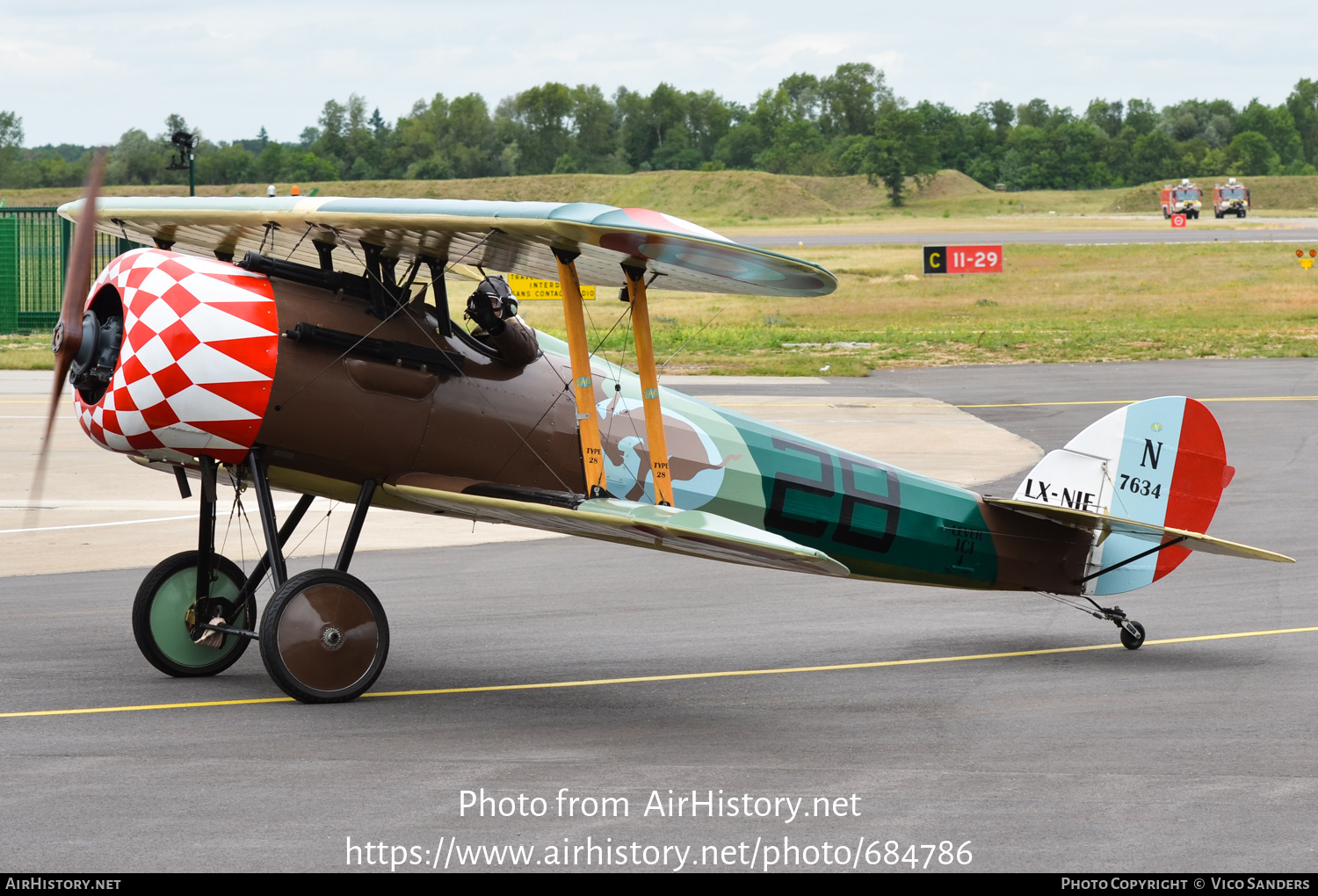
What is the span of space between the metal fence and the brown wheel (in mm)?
28387

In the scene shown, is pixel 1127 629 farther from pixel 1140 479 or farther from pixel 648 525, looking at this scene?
pixel 648 525

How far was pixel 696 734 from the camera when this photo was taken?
7953 mm

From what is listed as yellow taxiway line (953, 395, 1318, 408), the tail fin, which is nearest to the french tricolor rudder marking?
the tail fin

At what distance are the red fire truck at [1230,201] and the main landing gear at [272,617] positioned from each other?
9377 centimetres

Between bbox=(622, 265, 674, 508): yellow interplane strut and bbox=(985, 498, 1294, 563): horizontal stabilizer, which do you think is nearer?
bbox=(622, 265, 674, 508): yellow interplane strut

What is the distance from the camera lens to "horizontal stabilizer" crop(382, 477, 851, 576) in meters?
7.22

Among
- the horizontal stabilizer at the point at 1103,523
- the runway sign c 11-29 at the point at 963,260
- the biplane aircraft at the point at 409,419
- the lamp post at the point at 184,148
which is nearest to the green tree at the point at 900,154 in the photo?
the runway sign c 11-29 at the point at 963,260

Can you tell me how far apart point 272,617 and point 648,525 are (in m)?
2.39

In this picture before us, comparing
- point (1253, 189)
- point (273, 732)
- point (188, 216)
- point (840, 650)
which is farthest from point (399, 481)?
point (1253, 189)

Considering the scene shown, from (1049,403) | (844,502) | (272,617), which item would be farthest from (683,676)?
(1049,403)

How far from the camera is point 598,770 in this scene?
713cm

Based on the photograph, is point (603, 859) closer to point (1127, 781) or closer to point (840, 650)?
point (1127, 781)

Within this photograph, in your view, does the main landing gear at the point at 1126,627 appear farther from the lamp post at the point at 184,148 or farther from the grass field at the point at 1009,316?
the lamp post at the point at 184,148

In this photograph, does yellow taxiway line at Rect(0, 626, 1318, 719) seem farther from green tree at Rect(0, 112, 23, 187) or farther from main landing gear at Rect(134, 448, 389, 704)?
green tree at Rect(0, 112, 23, 187)
